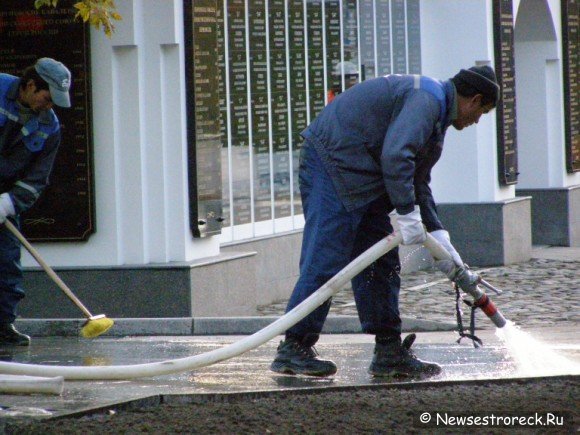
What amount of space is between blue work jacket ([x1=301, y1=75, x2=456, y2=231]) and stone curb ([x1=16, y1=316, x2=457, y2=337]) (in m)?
2.54

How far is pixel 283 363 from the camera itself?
676 cm

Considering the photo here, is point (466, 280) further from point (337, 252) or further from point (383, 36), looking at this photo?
point (383, 36)

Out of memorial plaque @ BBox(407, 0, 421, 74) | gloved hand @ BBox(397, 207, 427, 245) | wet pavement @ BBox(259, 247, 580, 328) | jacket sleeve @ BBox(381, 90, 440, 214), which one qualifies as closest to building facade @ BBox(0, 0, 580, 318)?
memorial plaque @ BBox(407, 0, 421, 74)

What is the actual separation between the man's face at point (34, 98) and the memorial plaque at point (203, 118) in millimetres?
2269

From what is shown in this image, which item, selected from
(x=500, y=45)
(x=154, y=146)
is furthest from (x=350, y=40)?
(x=154, y=146)

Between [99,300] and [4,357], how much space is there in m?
2.25

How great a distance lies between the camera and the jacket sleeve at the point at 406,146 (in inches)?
247

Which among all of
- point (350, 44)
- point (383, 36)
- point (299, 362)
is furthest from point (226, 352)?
point (383, 36)

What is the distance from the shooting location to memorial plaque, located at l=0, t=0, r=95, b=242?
9.91m

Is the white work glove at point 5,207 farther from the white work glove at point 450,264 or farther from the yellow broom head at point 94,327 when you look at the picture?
the white work glove at point 450,264

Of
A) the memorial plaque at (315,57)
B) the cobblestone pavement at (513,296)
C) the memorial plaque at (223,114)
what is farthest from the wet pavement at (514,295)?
the memorial plaque at (315,57)

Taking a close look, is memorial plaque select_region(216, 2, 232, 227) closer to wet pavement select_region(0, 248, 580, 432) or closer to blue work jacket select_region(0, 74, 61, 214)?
wet pavement select_region(0, 248, 580, 432)

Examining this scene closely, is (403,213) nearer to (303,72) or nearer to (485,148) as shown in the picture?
(303,72)

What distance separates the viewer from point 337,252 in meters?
6.64
